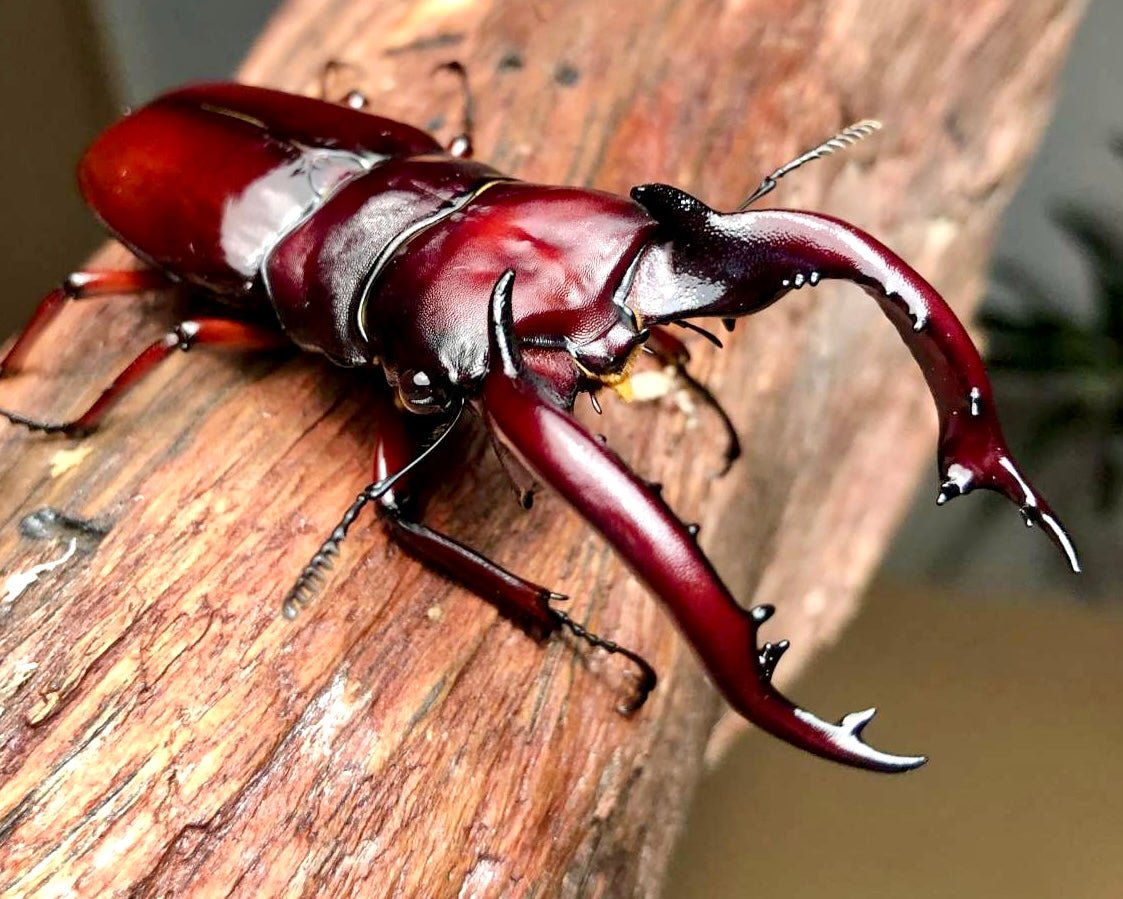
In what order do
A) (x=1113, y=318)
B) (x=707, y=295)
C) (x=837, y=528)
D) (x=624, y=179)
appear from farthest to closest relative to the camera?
(x=1113, y=318) < (x=837, y=528) < (x=624, y=179) < (x=707, y=295)

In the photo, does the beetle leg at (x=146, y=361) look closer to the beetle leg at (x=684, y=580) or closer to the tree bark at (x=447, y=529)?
the tree bark at (x=447, y=529)

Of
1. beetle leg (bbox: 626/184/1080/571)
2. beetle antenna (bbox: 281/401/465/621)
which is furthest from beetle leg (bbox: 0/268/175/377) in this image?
beetle leg (bbox: 626/184/1080/571)

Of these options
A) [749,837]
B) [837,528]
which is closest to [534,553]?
[837,528]

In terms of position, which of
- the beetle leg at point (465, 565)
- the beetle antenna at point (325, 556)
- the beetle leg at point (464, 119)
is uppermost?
the beetle leg at point (464, 119)

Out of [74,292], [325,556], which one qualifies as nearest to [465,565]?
[325,556]

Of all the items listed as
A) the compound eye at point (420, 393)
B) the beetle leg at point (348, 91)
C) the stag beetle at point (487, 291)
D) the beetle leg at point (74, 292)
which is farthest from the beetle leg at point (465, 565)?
the beetle leg at point (348, 91)

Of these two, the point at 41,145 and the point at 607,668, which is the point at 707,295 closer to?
the point at 607,668

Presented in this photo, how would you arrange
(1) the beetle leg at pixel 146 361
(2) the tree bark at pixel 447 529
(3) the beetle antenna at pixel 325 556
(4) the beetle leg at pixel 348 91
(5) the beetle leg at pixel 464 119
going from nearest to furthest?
(2) the tree bark at pixel 447 529 → (3) the beetle antenna at pixel 325 556 → (1) the beetle leg at pixel 146 361 → (5) the beetle leg at pixel 464 119 → (4) the beetle leg at pixel 348 91


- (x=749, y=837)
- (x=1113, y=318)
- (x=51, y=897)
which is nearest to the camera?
(x=51, y=897)
